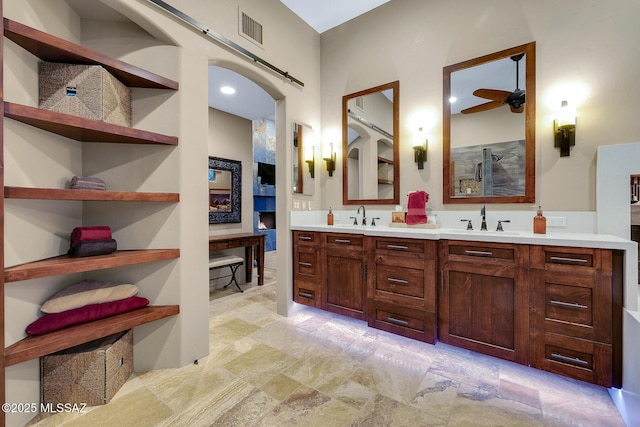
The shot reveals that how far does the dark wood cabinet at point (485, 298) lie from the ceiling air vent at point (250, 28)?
261 centimetres

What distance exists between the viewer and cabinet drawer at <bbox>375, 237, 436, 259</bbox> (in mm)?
2211

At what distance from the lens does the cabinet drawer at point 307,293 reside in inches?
116

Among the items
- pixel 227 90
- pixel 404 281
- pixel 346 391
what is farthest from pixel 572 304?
pixel 227 90

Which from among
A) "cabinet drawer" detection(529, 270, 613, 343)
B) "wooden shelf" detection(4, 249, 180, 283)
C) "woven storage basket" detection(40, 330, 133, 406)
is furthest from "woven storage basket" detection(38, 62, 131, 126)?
"cabinet drawer" detection(529, 270, 613, 343)

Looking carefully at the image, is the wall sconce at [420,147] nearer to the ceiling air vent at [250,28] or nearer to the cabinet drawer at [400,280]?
the cabinet drawer at [400,280]

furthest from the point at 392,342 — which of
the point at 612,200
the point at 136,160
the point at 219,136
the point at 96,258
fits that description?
the point at 219,136

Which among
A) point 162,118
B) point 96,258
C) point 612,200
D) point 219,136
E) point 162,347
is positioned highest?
point 219,136

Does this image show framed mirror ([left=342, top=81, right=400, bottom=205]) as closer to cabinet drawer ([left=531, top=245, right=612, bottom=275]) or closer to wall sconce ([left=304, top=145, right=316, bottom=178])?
wall sconce ([left=304, top=145, right=316, bottom=178])

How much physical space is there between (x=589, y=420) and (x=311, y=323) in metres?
2.10

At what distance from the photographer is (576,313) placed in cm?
171

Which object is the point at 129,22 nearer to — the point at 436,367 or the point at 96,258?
the point at 96,258

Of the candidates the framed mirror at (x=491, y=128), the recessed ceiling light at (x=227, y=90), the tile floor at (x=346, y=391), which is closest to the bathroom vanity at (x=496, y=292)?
the tile floor at (x=346, y=391)

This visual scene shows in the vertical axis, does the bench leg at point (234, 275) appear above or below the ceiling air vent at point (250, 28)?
below

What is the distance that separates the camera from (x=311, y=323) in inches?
112
